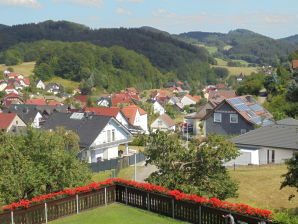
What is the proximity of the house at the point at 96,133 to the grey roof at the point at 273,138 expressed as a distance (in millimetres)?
13042

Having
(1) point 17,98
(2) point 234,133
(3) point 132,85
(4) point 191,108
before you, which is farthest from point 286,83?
(3) point 132,85

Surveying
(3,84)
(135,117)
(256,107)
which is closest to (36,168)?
(256,107)

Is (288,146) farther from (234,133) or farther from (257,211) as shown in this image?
(257,211)

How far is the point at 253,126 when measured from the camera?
45.8 m

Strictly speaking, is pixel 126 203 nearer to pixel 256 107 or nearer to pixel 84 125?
pixel 84 125

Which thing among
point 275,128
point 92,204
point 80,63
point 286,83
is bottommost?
point 92,204

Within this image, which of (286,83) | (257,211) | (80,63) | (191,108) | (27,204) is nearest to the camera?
(257,211)

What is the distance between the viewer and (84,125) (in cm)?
4181

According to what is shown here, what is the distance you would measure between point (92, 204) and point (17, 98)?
9251cm

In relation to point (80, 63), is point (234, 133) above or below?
below

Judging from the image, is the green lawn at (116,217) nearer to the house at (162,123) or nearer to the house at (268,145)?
the house at (268,145)

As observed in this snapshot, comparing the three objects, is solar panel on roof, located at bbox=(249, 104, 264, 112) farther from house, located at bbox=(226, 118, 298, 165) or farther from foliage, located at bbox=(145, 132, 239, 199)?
foliage, located at bbox=(145, 132, 239, 199)

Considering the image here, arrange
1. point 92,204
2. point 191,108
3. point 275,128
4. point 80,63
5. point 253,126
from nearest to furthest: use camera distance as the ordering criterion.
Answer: point 92,204 < point 275,128 < point 253,126 < point 191,108 < point 80,63

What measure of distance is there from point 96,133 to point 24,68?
517 feet
